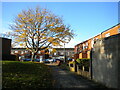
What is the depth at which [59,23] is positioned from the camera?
27250mm

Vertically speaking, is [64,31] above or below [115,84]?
above

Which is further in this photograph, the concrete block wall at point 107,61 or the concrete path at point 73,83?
the concrete path at point 73,83

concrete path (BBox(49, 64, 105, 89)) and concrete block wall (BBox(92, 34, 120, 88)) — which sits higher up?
concrete block wall (BBox(92, 34, 120, 88))

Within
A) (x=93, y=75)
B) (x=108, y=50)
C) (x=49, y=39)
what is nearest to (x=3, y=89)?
(x=108, y=50)

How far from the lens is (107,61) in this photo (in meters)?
9.44

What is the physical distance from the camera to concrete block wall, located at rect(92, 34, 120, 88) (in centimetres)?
824

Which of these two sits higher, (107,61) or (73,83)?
(107,61)

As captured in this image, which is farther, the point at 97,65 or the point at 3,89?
the point at 97,65

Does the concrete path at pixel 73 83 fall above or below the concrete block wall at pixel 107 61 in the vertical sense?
below

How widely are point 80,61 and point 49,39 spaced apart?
26.0ft

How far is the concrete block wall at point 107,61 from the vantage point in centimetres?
824

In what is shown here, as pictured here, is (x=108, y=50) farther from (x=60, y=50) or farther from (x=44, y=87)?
(x=60, y=50)

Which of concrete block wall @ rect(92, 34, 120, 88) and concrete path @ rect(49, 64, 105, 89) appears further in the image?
concrete path @ rect(49, 64, 105, 89)

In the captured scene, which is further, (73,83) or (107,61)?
(73,83)
